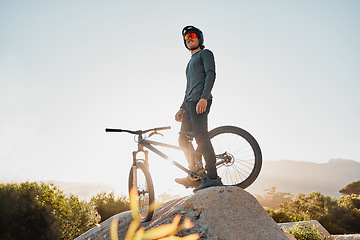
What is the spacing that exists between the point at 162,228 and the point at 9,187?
659 centimetres

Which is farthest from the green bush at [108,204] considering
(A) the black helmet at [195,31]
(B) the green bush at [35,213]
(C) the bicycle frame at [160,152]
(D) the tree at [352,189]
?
(D) the tree at [352,189]

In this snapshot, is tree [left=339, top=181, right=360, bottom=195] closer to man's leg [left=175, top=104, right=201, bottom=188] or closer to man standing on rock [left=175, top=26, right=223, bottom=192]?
man standing on rock [left=175, top=26, right=223, bottom=192]

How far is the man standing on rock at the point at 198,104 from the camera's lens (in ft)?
14.0

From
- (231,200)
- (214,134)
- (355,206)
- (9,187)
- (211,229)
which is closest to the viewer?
(211,229)

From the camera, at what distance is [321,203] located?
1633 cm

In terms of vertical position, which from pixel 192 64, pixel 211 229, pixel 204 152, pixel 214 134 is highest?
pixel 192 64

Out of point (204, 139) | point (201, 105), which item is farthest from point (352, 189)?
point (201, 105)

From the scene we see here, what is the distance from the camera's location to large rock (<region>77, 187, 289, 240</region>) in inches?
142

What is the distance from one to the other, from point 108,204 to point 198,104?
11202 millimetres

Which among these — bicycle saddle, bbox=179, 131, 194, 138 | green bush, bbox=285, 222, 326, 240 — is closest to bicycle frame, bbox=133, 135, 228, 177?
bicycle saddle, bbox=179, 131, 194, 138

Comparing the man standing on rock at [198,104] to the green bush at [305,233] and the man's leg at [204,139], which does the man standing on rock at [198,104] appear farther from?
the green bush at [305,233]

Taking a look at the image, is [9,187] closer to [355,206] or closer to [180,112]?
[180,112]

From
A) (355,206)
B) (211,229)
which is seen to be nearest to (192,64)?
(211,229)

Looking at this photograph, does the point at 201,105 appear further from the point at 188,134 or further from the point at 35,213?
the point at 35,213
